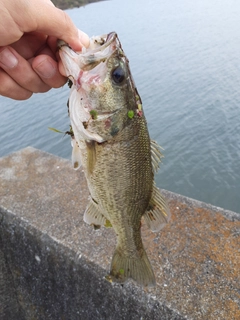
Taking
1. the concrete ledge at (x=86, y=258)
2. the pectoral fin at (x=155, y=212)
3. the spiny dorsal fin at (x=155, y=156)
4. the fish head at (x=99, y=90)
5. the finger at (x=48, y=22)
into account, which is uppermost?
the finger at (x=48, y=22)

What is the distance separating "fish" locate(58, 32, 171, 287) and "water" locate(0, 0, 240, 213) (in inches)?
201

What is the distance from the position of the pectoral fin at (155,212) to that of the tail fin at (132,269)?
22 centimetres

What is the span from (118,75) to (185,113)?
9.40 m

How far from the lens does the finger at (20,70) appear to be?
2.07 meters

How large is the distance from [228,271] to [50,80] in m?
1.92

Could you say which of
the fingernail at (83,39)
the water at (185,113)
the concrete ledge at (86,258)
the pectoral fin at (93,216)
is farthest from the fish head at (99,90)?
the water at (185,113)

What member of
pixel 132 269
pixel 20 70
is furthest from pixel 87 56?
pixel 132 269

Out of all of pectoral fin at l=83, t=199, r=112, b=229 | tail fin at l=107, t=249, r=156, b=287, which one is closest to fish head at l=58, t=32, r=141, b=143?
pectoral fin at l=83, t=199, r=112, b=229

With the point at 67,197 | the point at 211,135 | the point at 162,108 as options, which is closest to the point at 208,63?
the point at 162,108

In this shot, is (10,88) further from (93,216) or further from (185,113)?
(185,113)

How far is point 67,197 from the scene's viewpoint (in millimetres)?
3330

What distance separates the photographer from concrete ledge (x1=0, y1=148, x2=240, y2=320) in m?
2.22

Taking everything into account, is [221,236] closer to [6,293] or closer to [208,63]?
[6,293]

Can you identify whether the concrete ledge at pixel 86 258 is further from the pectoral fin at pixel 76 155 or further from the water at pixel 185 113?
the water at pixel 185 113
